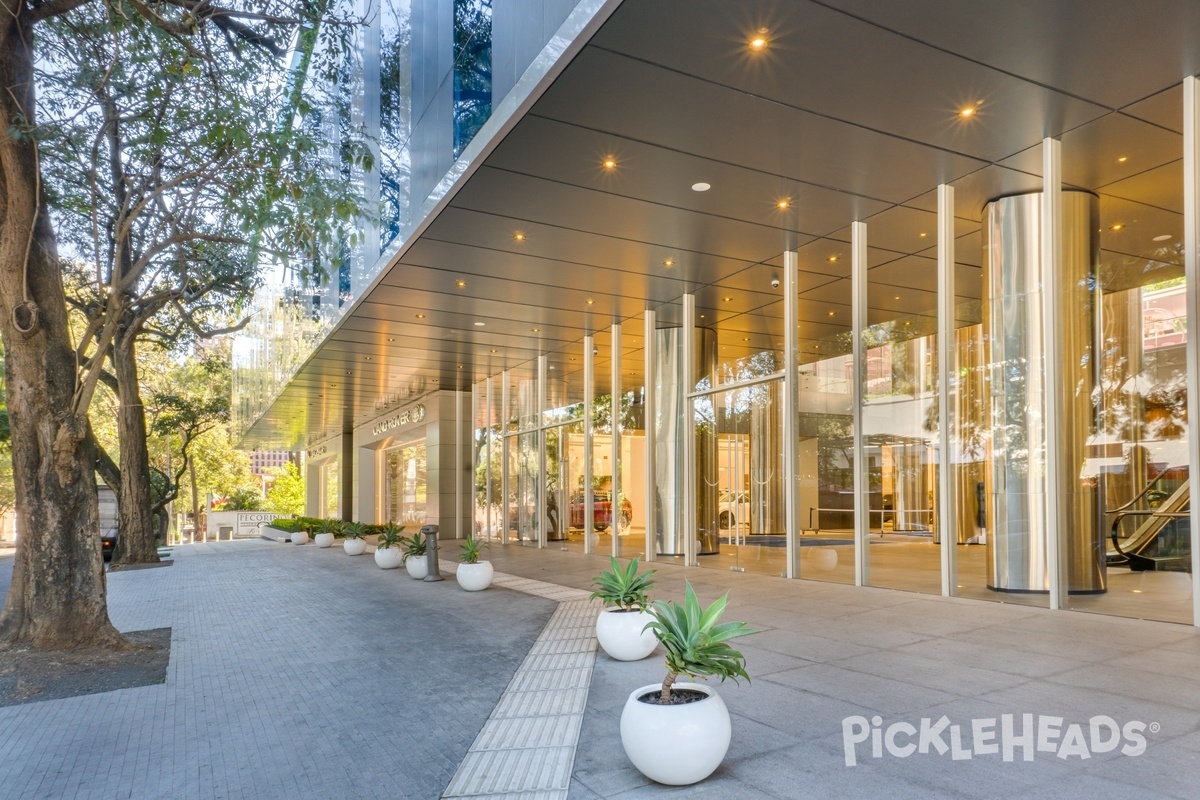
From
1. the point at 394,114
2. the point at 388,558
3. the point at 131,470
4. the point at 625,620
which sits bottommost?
the point at 388,558

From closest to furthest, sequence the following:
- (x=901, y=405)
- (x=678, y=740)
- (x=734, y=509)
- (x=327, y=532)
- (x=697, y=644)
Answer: (x=678, y=740) → (x=697, y=644) → (x=901, y=405) → (x=734, y=509) → (x=327, y=532)

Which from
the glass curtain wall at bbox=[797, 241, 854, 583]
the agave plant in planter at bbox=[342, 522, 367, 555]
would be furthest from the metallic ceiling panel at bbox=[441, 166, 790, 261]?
the agave plant in planter at bbox=[342, 522, 367, 555]

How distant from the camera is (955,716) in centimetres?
441

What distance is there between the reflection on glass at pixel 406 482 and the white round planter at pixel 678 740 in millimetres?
23264

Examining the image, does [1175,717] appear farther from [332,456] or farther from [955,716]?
[332,456]

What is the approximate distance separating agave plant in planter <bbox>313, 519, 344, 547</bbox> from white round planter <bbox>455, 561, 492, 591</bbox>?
12946 mm

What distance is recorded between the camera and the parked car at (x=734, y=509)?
13.4 m

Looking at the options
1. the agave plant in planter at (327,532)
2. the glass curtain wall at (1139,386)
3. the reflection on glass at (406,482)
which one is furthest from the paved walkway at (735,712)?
the reflection on glass at (406,482)

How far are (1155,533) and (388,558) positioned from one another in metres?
11.8

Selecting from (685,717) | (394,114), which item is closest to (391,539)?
(394,114)

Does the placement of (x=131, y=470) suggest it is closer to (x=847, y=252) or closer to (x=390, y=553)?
(x=390, y=553)

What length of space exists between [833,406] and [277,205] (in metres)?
7.57

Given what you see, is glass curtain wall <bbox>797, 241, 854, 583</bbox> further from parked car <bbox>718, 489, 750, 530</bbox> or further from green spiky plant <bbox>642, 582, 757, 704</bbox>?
green spiky plant <bbox>642, 582, 757, 704</bbox>

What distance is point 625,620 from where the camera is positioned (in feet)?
20.4
